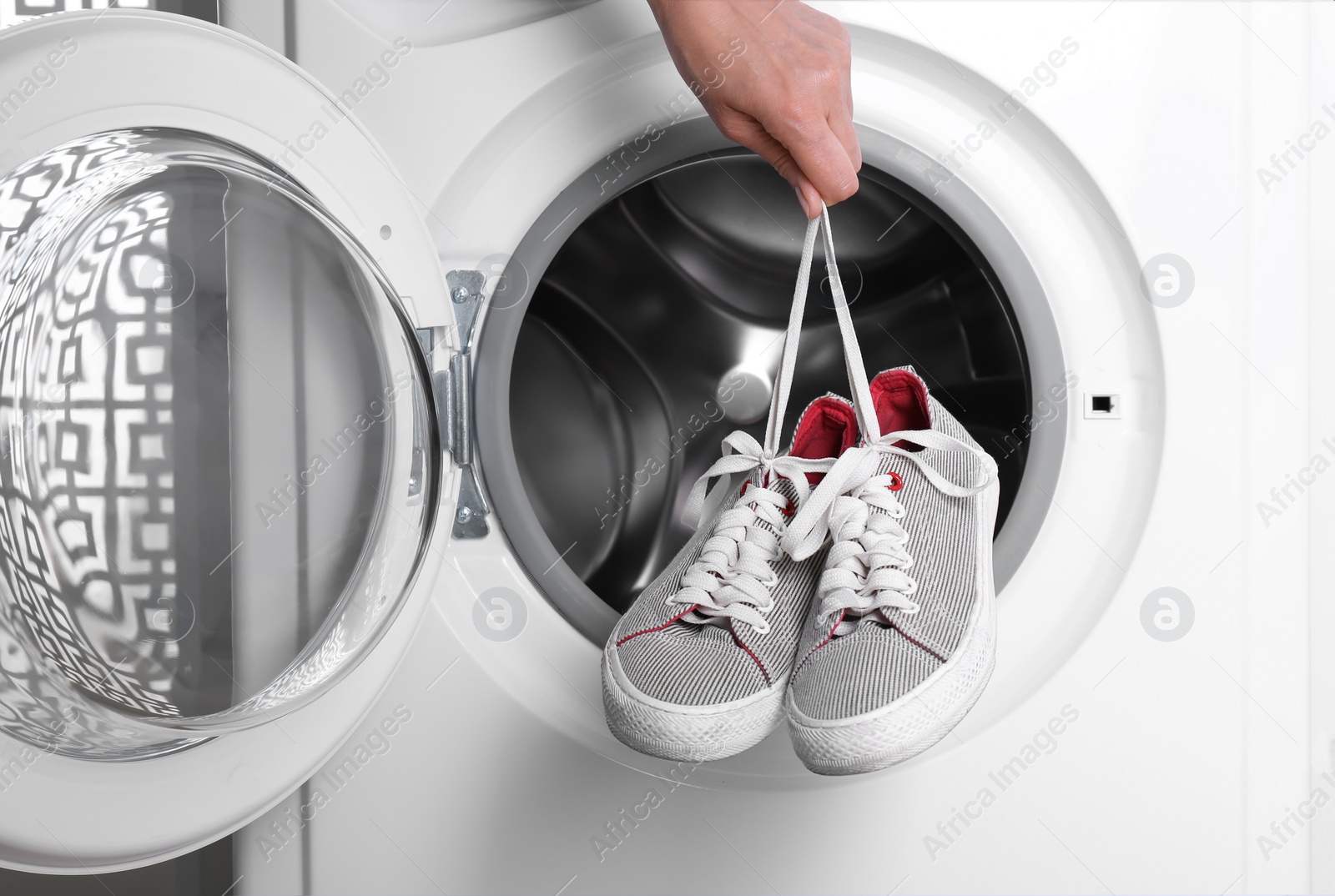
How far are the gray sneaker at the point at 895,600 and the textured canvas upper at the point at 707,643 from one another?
0.02m

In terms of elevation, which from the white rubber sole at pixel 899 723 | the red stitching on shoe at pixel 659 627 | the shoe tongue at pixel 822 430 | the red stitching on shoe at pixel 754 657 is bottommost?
the white rubber sole at pixel 899 723

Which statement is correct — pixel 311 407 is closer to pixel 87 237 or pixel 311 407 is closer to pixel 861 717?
pixel 87 237

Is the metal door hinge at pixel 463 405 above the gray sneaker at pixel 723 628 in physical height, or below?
above

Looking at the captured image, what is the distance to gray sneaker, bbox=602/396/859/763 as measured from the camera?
465mm

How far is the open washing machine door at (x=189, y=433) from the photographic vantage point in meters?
0.41

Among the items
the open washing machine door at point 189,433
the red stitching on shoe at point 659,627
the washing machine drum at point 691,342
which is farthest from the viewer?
the washing machine drum at point 691,342

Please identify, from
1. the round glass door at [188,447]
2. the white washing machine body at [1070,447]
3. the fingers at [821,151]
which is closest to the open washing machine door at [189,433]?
the round glass door at [188,447]

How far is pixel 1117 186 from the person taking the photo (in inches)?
24.4

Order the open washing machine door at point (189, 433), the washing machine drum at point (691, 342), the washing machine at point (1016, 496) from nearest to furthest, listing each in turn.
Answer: the open washing machine door at point (189, 433)
the washing machine at point (1016, 496)
the washing machine drum at point (691, 342)

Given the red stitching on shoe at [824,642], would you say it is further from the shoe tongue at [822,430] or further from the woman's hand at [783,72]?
the woman's hand at [783,72]

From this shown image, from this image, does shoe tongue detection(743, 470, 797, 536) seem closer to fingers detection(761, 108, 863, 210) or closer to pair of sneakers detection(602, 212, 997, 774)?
pair of sneakers detection(602, 212, 997, 774)

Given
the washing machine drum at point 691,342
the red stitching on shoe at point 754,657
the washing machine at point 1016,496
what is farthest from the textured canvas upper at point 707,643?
the washing machine drum at point 691,342

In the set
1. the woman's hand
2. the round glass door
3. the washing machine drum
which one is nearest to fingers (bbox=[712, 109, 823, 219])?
the woman's hand

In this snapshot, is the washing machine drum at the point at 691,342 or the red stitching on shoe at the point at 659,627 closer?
the red stitching on shoe at the point at 659,627
